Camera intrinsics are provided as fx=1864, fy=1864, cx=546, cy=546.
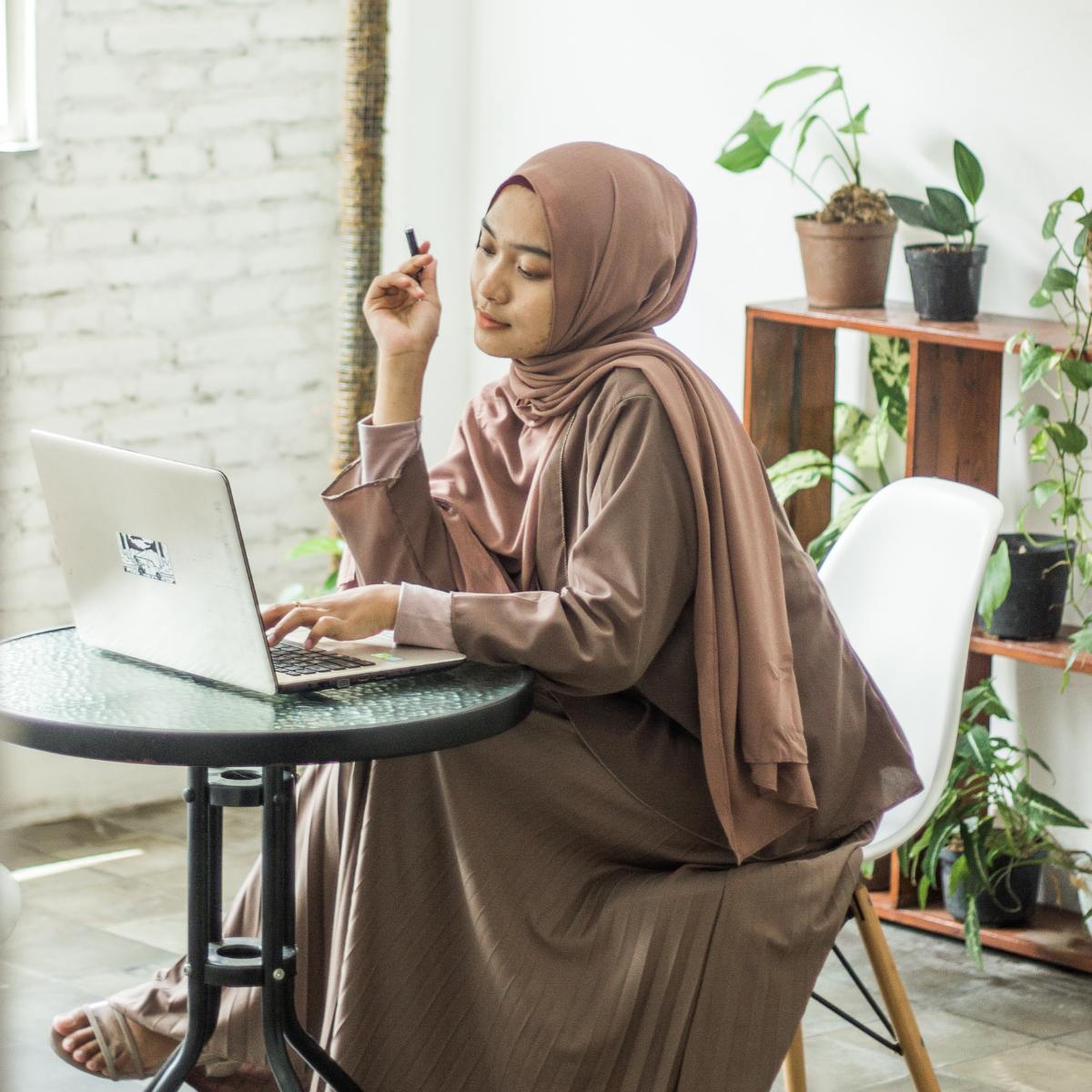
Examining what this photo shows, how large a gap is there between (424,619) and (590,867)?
36 cm

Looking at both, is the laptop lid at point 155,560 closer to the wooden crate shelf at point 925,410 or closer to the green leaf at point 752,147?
the wooden crate shelf at point 925,410

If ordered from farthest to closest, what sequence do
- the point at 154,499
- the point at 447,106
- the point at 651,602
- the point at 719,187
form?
the point at 447,106, the point at 719,187, the point at 651,602, the point at 154,499

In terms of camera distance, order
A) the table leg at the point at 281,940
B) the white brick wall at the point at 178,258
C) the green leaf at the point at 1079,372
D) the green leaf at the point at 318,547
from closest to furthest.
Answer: the table leg at the point at 281,940, the green leaf at the point at 1079,372, the white brick wall at the point at 178,258, the green leaf at the point at 318,547

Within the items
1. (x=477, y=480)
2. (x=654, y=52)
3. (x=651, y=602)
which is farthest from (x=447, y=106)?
(x=651, y=602)

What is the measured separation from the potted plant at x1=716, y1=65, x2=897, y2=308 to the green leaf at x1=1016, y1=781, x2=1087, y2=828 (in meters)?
0.87

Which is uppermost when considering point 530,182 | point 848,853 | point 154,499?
point 530,182

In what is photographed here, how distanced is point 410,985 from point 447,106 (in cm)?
253

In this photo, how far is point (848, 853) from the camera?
2.08 meters

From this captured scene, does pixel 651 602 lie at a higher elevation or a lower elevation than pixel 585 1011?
higher

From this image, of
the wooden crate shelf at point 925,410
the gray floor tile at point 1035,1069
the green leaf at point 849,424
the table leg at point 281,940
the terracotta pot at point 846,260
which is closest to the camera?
the table leg at point 281,940

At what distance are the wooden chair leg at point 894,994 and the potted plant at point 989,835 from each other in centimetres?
74

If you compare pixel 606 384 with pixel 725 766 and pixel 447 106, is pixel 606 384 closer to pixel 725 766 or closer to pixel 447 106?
pixel 725 766

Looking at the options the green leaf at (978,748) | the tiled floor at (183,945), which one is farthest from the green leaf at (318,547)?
the green leaf at (978,748)

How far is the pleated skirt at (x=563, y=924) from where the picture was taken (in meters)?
1.96
